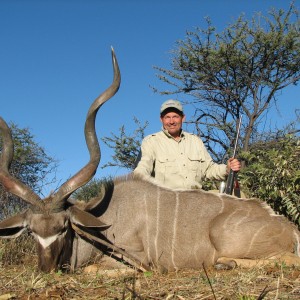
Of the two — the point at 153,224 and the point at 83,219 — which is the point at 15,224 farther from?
the point at 153,224

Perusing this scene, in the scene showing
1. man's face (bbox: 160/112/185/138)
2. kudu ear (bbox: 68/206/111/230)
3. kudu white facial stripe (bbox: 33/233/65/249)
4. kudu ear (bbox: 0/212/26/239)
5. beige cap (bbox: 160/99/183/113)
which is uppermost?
beige cap (bbox: 160/99/183/113)

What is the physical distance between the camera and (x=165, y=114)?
402cm

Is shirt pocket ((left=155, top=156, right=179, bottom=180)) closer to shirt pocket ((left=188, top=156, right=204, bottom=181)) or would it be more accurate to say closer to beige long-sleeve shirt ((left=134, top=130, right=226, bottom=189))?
beige long-sleeve shirt ((left=134, top=130, right=226, bottom=189))

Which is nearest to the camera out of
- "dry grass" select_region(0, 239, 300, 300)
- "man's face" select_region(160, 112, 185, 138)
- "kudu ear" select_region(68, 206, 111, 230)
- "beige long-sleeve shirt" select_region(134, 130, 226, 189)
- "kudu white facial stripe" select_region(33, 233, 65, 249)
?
"dry grass" select_region(0, 239, 300, 300)

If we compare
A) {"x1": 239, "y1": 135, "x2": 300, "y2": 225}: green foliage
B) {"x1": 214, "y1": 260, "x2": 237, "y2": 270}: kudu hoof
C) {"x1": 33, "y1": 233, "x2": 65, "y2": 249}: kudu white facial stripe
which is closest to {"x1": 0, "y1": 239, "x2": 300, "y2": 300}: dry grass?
{"x1": 33, "y1": 233, "x2": 65, "y2": 249}: kudu white facial stripe

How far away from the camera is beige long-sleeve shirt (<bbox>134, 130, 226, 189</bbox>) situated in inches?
152

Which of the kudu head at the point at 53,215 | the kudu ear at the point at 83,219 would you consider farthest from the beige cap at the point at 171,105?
the kudu ear at the point at 83,219

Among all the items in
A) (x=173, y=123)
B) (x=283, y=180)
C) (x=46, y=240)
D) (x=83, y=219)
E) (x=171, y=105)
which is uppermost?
(x=171, y=105)

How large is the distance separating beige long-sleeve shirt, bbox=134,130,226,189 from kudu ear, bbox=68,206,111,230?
907mm

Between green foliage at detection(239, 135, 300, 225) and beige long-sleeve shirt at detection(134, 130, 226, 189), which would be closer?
green foliage at detection(239, 135, 300, 225)

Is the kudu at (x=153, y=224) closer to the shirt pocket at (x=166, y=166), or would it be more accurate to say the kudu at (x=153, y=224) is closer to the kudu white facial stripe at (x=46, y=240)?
the kudu white facial stripe at (x=46, y=240)

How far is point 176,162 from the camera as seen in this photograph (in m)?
3.88

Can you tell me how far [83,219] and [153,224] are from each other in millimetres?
470

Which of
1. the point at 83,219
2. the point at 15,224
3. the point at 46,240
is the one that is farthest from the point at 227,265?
the point at 15,224
